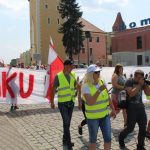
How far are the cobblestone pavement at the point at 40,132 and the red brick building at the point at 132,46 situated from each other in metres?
57.6

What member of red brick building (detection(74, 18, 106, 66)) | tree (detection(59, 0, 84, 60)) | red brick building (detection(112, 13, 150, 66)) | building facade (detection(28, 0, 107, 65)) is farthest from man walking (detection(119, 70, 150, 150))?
red brick building (detection(74, 18, 106, 66))

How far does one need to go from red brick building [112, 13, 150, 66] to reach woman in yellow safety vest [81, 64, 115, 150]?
63330mm

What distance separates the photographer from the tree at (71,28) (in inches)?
2857

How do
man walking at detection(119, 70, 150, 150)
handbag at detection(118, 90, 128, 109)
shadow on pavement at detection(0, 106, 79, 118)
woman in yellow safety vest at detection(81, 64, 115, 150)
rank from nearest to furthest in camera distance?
woman in yellow safety vest at detection(81, 64, 115, 150)
man walking at detection(119, 70, 150, 150)
handbag at detection(118, 90, 128, 109)
shadow on pavement at detection(0, 106, 79, 118)

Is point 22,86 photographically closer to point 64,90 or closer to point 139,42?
point 64,90

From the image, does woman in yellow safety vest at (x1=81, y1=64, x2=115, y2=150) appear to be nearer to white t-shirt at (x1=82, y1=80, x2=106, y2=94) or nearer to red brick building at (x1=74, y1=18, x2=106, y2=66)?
white t-shirt at (x1=82, y1=80, x2=106, y2=94)

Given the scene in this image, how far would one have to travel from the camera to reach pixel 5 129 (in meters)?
10.5

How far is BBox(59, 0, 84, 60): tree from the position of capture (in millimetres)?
72562

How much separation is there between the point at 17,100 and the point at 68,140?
274 inches

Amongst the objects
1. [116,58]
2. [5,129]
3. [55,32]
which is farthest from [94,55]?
[5,129]

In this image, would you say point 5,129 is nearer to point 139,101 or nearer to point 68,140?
point 68,140

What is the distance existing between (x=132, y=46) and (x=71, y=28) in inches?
460

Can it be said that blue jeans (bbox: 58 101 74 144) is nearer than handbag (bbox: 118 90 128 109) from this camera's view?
No

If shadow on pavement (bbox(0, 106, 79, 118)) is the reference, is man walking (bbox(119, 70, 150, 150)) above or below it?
above
